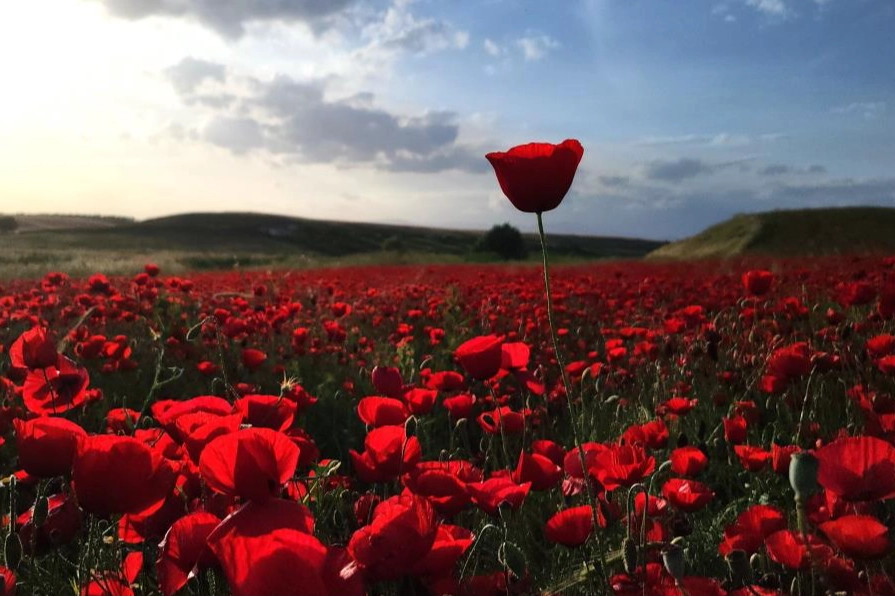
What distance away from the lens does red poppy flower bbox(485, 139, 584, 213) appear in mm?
1430

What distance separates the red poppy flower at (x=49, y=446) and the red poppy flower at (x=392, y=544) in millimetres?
672

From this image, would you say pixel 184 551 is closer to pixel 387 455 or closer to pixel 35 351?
pixel 387 455

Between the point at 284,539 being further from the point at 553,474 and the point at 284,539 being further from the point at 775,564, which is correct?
the point at 775,564

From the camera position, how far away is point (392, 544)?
102cm

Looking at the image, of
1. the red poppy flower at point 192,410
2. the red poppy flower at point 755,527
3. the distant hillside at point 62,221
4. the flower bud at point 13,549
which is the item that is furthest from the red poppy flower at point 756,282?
the distant hillside at point 62,221

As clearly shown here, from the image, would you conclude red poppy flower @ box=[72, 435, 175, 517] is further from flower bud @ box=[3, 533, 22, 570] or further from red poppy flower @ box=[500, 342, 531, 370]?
red poppy flower @ box=[500, 342, 531, 370]

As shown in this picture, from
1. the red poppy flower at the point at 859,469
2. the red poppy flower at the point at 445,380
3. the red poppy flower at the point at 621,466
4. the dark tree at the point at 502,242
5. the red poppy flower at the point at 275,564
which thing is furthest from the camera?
the dark tree at the point at 502,242

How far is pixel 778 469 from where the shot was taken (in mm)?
1871

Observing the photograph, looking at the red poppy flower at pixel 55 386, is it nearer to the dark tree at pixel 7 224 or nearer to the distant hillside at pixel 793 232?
the distant hillside at pixel 793 232

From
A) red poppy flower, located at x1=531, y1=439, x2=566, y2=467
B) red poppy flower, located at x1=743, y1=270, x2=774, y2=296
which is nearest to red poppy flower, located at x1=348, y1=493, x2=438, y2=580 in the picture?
red poppy flower, located at x1=531, y1=439, x2=566, y2=467

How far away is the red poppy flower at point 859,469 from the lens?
126 centimetres

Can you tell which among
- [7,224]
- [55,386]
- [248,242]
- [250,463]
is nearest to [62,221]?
[7,224]

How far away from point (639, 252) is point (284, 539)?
4220 inches

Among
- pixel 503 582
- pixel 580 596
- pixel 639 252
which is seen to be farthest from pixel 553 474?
pixel 639 252
